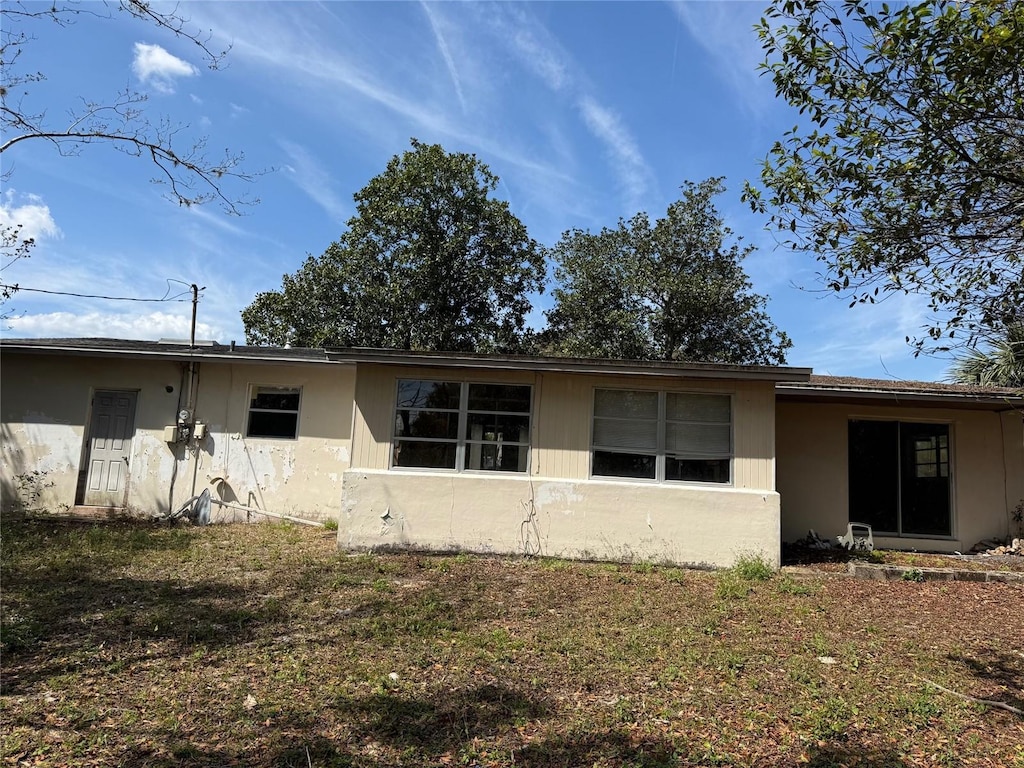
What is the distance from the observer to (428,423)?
8633 mm

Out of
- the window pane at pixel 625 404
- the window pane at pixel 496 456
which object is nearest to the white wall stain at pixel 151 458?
the window pane at pixel 496 456

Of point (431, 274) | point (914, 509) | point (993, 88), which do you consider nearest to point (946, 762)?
point (993, 88)

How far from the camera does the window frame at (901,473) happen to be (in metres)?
9.84

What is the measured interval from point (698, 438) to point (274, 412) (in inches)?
269

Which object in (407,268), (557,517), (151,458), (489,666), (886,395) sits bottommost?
(489,666)

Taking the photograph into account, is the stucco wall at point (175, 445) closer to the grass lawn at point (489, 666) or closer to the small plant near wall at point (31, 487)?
the small plant near wall at point (31, 487)

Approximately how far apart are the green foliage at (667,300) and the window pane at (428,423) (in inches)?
428

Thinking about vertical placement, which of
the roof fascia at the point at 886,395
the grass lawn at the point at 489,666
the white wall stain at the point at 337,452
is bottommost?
the grass lawn at the point at 489,666

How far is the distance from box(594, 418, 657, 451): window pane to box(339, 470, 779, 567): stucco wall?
54cm

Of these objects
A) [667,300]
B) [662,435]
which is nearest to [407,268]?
[667,300]

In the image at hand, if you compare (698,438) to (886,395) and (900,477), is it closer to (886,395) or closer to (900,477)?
(886,395)

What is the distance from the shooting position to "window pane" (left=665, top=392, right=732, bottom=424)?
8398mm

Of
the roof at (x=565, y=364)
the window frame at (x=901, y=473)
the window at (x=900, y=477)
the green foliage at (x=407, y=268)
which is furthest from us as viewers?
the green foliage at (x=407, y=268)

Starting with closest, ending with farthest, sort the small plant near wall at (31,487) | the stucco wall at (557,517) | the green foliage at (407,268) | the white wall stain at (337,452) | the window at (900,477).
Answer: the stucco wall at (557,517) < the window at (900,477) < the small plant near wall at (31,487) < the white wall stain at (337,452) < the green foliage at (407,268)
